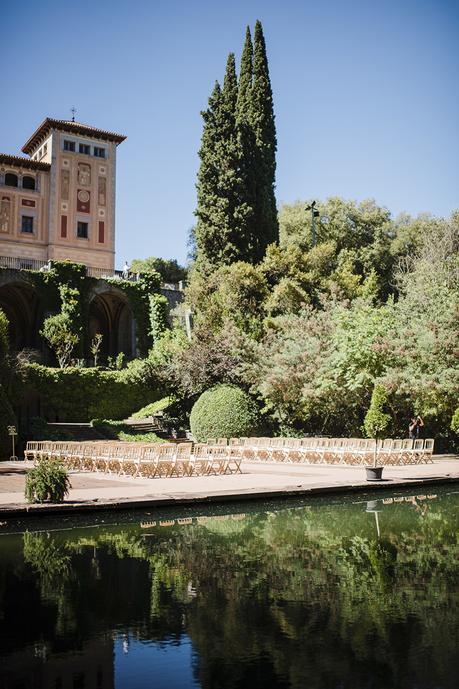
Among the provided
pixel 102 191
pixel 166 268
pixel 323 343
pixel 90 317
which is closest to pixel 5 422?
pixel 323 343

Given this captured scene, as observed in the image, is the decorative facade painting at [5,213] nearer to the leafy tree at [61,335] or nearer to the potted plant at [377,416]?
the leafy tree at [61,335]

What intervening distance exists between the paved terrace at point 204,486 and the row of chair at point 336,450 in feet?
4.50

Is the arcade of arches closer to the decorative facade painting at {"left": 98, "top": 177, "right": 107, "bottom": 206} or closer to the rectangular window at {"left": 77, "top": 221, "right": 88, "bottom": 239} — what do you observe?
the rectangular window at {"left": 77, "top": 221, "right": 88, "bottom": 239}

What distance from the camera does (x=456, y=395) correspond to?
23.4m

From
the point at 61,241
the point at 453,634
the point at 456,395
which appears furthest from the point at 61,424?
the point at 453,634

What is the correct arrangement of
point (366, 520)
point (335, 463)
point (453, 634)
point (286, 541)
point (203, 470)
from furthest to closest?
point (335, 463) → point (203, 470) → point (366, 520) → point (286, 541) → point (453, 634)

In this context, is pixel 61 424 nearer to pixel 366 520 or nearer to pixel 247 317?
pixel 247 317

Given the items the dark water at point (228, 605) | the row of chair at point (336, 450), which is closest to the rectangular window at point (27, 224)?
the row of chair at point (336, 450)

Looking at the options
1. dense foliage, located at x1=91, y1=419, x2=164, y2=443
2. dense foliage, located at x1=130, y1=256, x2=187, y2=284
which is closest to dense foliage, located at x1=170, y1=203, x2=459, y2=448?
dense foliage, located at x1=91, y1=419, x2=164, y2=443

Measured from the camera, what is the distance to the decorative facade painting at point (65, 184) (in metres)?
52.2

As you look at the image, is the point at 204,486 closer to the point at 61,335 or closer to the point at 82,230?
the point at 61,335

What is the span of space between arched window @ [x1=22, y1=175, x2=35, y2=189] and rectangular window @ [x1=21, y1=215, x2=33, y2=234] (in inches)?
86.9

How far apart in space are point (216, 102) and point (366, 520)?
112 feet

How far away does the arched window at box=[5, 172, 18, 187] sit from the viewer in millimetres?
51219
